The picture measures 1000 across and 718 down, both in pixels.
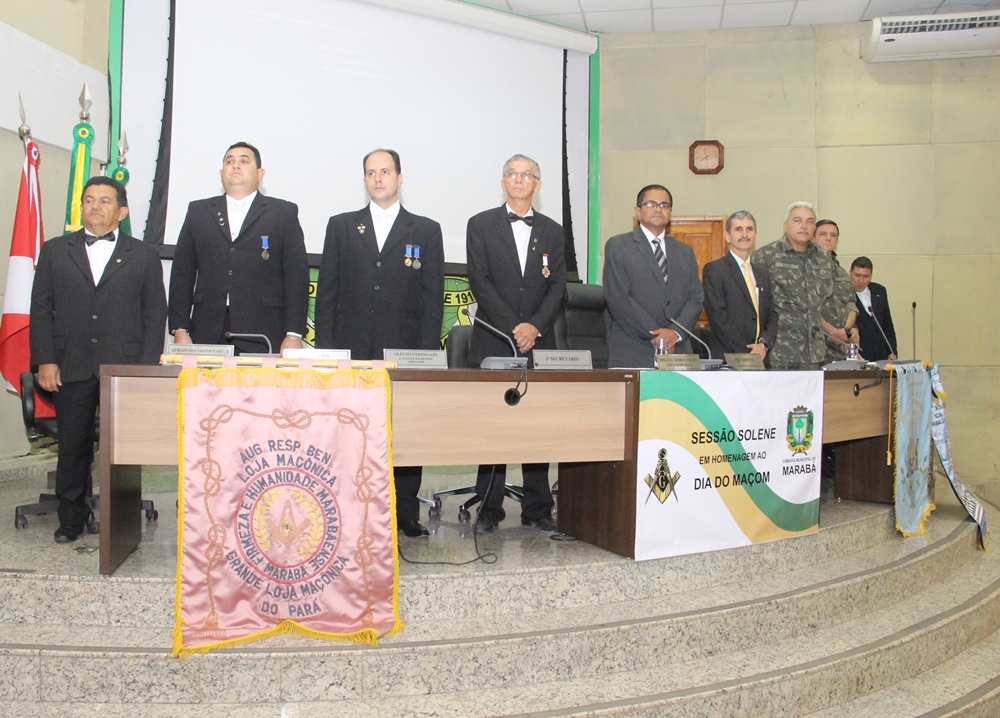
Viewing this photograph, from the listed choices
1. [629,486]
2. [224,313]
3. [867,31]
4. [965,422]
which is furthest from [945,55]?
[224,313]

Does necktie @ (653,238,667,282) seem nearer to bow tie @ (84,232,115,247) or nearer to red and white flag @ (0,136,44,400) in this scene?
bow tie @ (84,232,115,247)

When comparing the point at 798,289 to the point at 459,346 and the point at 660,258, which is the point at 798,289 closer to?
the point at 660,258

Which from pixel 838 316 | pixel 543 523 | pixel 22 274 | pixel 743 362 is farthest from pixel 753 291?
pixel 22 274

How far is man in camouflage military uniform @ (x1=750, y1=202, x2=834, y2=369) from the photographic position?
11.8ft

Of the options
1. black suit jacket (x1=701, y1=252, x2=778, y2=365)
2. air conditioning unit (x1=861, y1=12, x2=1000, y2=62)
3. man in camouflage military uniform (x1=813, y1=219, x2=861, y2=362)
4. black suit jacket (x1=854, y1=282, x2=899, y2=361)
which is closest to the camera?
black suit jacket (x1=701, y1=252, x2=778, y2=365)

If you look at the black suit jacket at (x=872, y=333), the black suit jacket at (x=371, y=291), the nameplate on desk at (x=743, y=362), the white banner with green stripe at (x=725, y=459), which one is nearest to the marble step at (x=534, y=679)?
the white banner with green stripe at (x=725, y=459)

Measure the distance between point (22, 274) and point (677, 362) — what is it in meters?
2.83

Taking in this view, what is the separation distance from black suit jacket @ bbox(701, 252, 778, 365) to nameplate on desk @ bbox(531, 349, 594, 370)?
129 cm

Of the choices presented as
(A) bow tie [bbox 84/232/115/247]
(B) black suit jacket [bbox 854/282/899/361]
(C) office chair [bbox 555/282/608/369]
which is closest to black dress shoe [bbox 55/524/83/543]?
(A) bow tie [bbox 84/232/115/247]

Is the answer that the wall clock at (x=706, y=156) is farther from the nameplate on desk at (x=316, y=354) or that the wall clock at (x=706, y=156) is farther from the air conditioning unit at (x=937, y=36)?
the nameplate on desk at (x=316, y=354)

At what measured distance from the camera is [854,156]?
18.2 feet

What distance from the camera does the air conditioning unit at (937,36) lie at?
16.9 ft

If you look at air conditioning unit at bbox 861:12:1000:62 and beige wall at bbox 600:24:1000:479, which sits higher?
air conditioning unit at bbox 861:12:1000:62

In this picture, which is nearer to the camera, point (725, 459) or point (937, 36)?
point (725, 459)
